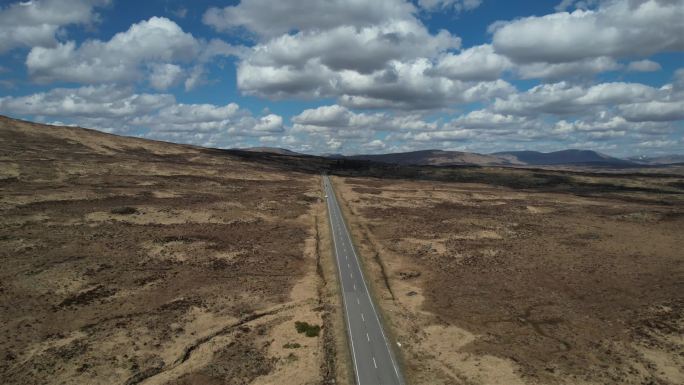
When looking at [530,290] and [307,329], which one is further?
[530,290]

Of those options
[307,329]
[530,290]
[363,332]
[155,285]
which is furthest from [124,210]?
[530,290]

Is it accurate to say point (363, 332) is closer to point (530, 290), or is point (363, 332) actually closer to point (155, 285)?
point (530, 290)

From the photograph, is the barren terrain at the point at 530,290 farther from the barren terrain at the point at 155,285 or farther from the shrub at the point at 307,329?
the barren terrain at the point at 155,285

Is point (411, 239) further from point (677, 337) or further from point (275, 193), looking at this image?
point (275, 193)

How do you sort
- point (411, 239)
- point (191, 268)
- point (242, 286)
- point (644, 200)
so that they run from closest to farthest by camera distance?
point (242, 286), point (191, 268), point (411, 239), point (644, 200)

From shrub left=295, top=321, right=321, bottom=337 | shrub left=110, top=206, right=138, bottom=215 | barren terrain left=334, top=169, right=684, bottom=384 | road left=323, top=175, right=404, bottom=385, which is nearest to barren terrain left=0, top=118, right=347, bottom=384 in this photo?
shrub left=110, top=206, right=138, bottom=215

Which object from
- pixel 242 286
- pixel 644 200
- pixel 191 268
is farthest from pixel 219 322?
pixel 644 200
